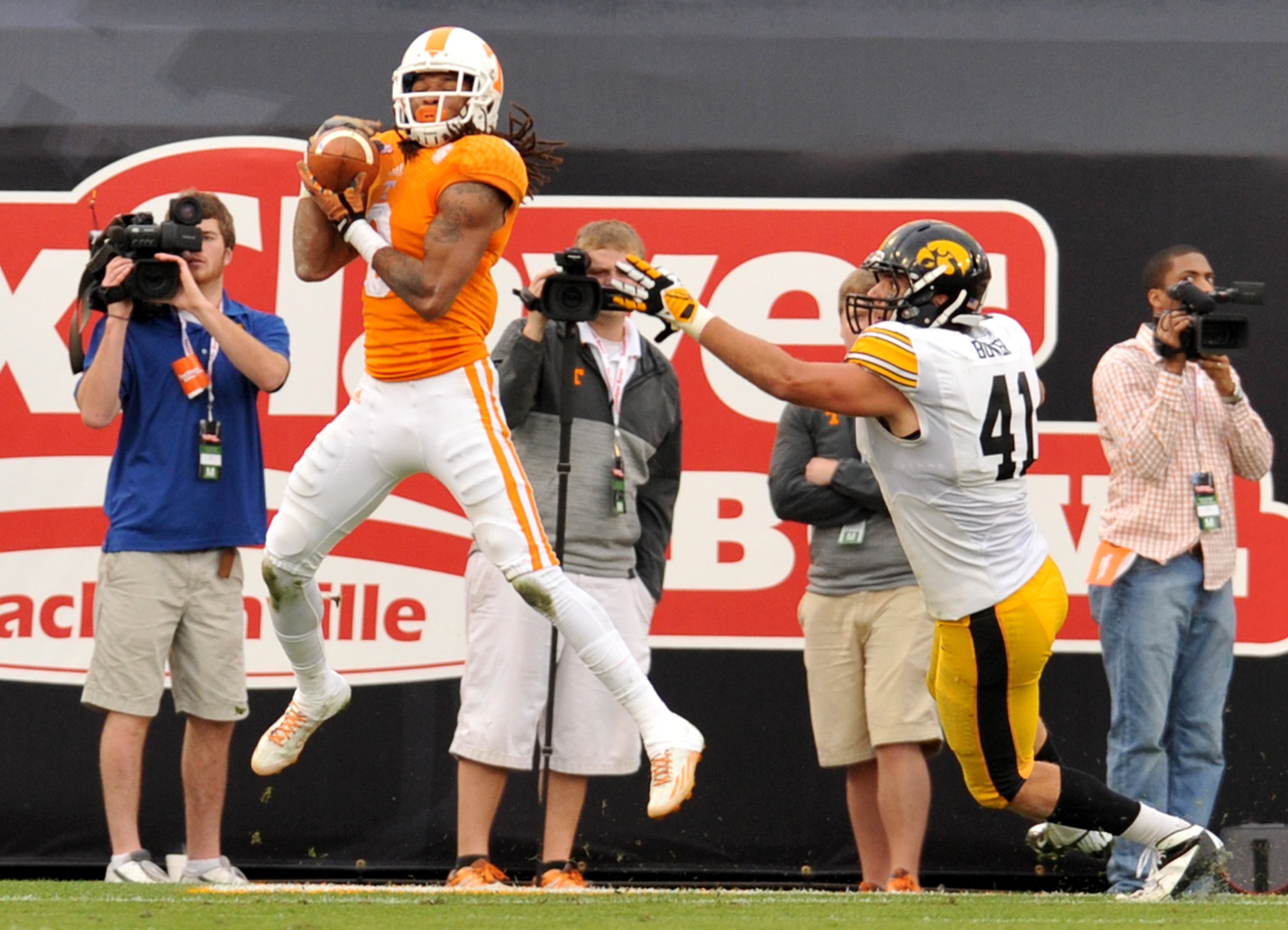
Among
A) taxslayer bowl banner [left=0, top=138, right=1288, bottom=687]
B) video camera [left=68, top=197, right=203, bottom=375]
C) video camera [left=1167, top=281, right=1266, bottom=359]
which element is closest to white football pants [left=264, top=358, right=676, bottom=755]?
video camera [left=68, top=197, right=203, bottom=375]

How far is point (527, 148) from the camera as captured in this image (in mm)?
5023

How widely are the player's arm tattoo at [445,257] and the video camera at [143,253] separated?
45.5 inches

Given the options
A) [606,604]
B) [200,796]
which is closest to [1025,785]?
[606,604]

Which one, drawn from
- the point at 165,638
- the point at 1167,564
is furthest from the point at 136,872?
the point at 1167,564

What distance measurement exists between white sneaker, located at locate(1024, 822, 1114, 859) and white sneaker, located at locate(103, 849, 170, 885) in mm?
2541

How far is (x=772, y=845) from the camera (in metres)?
6.41

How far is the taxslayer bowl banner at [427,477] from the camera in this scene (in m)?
6.43

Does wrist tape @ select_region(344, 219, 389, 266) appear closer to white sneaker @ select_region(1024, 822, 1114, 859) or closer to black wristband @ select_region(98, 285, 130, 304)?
black wristband @ select_region(98, 285, 130, 304)

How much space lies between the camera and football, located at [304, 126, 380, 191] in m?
4.62

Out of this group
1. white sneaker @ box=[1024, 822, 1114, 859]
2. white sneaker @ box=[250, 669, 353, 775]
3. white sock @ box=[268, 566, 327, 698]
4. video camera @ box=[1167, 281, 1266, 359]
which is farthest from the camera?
video camera @ box=[1167, 281, 1266, 359]

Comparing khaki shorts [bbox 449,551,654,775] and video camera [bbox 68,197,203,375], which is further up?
video camera [bbox 68,197,203,375]

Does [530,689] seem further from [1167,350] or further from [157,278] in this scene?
[1167,350]

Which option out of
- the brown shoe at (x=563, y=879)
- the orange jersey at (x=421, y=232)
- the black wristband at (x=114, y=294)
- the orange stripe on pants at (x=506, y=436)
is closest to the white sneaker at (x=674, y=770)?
the orange stripe on pants at (x=506, y=436)

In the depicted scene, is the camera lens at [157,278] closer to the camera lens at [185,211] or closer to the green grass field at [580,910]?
the camera lens at [185,211]
